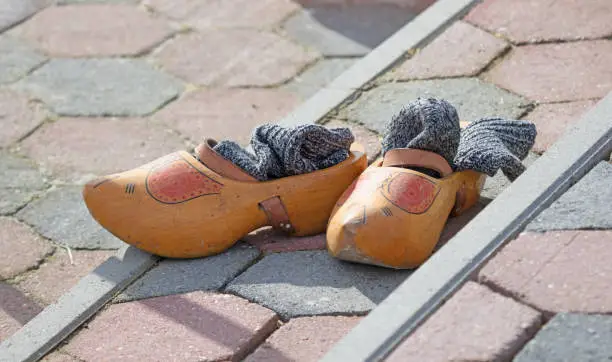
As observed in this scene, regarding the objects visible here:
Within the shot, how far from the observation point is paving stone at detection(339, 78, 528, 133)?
2.96 m

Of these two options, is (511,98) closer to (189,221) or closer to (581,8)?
(581,8)

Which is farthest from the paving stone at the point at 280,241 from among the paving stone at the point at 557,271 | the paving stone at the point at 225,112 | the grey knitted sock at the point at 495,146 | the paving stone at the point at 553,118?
the paving stone at the point at 225,112

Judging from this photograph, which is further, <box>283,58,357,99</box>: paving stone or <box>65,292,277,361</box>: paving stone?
<box>283,58,357,99</box>: paving stone

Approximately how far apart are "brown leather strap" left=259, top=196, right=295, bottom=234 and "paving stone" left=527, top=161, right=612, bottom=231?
542 mm

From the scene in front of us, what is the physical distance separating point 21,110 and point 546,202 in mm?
1920

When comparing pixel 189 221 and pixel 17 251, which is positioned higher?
pixel 189 221

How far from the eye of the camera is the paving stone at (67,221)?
9.84 ft

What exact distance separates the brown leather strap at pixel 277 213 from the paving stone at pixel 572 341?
709mm

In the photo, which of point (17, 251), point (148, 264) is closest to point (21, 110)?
point (17, 251)

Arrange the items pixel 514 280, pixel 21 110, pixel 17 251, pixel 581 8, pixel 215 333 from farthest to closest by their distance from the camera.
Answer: pixel 21 110 → pixel 581 8 → pixel 17 251 → pixel 215 333 → pixel 514 280

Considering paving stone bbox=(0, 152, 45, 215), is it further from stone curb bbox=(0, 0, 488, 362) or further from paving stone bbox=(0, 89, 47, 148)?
stone curb bbox=(0, 0, 488, 362)

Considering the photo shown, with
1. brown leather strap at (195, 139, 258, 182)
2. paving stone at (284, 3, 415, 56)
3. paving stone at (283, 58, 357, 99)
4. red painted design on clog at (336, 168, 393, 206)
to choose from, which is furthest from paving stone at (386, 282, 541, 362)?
paving stone at (284, 3, 415, 56)

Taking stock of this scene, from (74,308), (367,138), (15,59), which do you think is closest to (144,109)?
(15,59)

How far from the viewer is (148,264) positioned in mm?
2512
